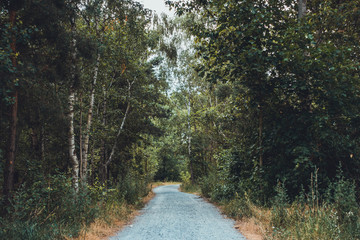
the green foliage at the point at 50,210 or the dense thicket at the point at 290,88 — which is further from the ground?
the dense thicket at the point at 290,88

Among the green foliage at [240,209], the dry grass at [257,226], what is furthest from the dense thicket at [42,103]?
the green foliage at [240,209]

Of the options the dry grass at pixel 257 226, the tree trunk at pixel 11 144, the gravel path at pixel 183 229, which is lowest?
the gravel path at pixel 183 229

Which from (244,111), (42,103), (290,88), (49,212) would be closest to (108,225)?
(49,212)

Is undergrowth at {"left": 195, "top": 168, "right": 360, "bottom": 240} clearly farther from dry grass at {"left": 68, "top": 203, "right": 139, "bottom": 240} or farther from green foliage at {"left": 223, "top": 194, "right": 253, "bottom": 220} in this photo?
dry grass at {"left": 68, "top": 203, "right": 139, "bottom": 240}

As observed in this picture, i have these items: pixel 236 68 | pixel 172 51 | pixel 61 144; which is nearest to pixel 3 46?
pixel 61 144

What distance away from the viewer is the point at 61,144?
9250 millimetres

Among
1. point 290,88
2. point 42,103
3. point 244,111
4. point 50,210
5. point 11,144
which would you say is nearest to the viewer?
point 11,144

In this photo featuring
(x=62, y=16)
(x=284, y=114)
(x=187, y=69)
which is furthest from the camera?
(x=187, y=69)

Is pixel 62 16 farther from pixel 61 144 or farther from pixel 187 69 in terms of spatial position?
pixel 187 69

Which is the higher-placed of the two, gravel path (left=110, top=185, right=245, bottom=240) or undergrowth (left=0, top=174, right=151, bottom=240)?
undergrowth (left=0, top=174, right=151, bottom=240)

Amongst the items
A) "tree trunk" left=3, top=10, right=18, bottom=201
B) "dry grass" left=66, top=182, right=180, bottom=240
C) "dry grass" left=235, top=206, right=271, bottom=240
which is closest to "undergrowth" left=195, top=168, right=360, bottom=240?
"dry grass" left=235, top=206, right=271, bottom=240

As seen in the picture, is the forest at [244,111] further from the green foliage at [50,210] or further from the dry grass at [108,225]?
the dry grass at [108,225]

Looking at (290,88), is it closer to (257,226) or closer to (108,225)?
(257,226)

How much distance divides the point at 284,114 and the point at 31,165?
7323 mm
